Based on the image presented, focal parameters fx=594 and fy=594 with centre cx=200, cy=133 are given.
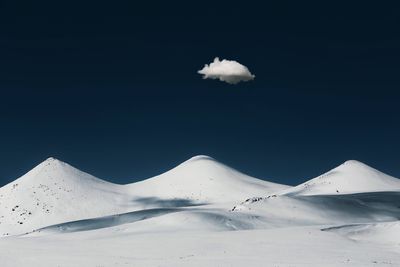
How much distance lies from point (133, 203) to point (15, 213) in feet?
125

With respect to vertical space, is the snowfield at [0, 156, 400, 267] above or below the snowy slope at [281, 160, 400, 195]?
below

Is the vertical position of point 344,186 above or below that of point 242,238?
above

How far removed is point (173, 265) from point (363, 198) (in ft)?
Answer: 317

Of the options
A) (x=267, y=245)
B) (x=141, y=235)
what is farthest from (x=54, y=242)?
(x=267, y=245)

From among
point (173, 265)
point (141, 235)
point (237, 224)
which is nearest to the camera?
point (173, 265)

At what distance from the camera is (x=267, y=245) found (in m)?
64.8

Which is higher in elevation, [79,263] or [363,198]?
[363,198]

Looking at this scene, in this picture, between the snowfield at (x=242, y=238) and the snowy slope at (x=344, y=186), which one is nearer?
the snowfield at (x=242, y=238)

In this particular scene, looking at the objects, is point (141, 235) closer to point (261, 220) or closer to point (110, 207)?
point (261, 220)

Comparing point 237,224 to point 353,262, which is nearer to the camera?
point 353,262

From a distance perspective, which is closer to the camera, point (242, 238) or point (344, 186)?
point (242, 238)

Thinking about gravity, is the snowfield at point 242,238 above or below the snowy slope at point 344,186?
below

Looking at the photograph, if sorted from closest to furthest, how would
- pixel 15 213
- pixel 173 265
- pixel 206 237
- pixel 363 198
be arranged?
pixel 173 265, pixel 206 237, pixel 363 198, pixel 15 213

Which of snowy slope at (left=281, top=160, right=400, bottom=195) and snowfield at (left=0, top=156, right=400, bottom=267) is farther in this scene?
snowy slope at (left=281, top=160, right=400, bottom=195)
